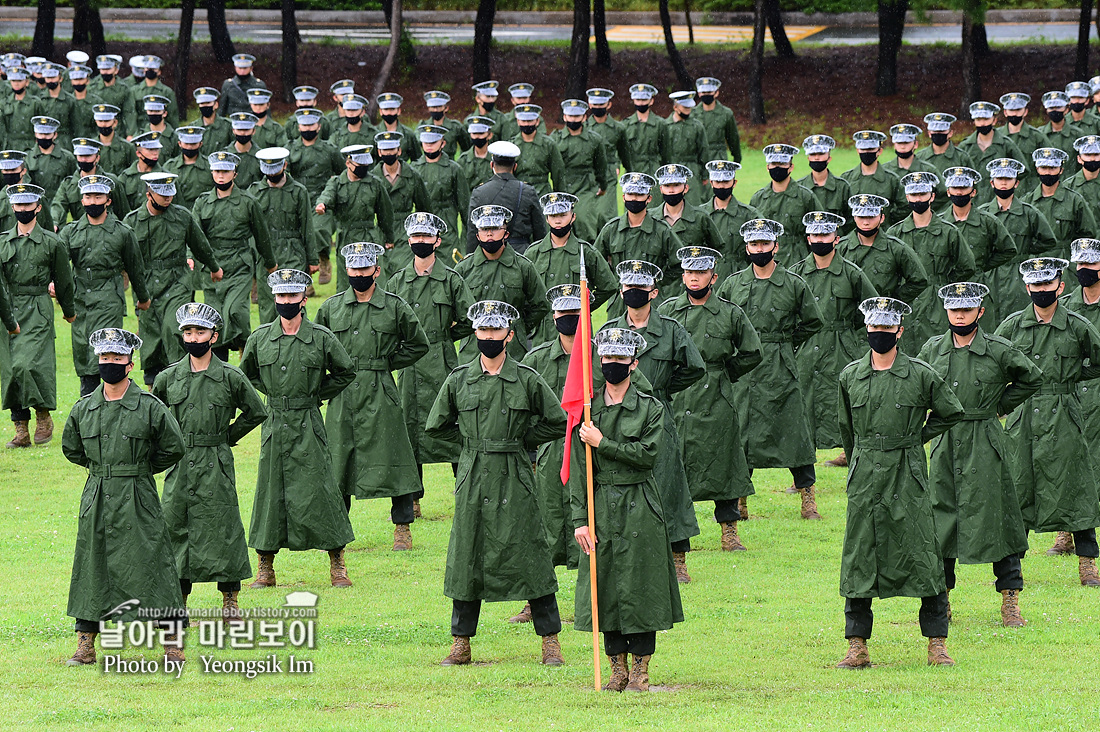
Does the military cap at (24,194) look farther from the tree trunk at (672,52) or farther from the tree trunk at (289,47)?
the tree trunk at (672,52)

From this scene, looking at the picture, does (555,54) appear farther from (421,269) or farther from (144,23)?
(421,269)

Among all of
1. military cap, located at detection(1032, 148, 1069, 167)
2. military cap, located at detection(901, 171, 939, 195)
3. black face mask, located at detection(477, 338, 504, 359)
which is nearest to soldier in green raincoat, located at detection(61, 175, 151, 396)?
black face mask, located at detection(477, 338, 504, 359)

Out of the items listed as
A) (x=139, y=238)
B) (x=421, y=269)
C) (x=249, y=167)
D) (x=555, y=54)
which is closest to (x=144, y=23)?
(x=555, y=54)

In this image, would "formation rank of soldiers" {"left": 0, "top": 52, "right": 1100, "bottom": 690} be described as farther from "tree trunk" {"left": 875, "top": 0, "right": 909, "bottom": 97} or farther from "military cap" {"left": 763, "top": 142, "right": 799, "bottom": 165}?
"tree trunk" {"left": 875, "top": 0, "right": 909, "bottom": 97}

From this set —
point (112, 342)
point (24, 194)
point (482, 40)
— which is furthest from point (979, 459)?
point (482, 40)

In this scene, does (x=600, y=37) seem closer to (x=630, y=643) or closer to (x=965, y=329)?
(x=965, y=329)

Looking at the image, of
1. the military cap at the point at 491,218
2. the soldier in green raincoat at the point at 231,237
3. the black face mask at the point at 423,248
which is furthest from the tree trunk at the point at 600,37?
the black face mask at the point at 423,248

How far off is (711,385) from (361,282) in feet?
10.6

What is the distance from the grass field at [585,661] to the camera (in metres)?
10.5

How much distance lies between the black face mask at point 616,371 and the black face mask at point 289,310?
11.8 feet

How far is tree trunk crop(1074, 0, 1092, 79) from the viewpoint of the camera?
114 feet

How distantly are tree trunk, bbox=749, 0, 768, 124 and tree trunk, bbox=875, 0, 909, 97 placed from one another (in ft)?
9.33

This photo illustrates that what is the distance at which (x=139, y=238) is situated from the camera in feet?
62.7

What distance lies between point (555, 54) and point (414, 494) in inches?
1135
